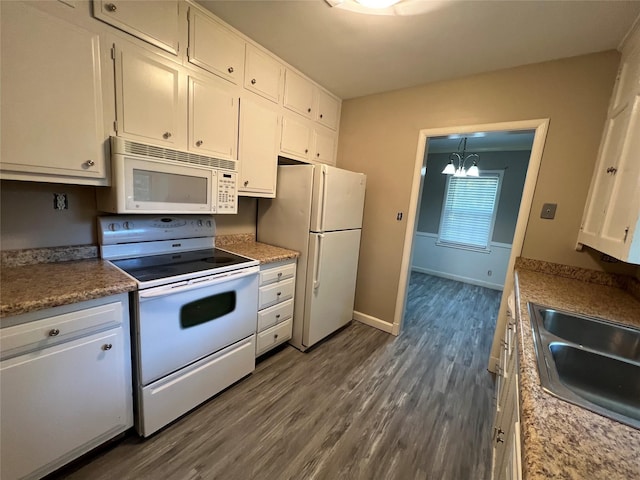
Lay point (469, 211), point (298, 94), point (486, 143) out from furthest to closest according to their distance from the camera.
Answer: point (469, 211), point (486, 143), point (298, 94)

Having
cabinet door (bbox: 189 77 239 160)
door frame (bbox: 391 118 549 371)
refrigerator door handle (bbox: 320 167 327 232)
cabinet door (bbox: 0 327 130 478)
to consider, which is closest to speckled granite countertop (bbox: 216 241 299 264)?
refrigerator door handle (bbox: 320 167 327 232)

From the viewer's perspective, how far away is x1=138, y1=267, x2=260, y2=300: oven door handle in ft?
4.48

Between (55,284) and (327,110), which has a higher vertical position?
(327,110)

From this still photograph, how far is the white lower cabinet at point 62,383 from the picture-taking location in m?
1.07

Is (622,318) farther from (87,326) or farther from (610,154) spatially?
(87,326)

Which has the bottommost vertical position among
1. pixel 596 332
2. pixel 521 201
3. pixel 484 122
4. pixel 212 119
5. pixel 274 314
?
pixel 274 314

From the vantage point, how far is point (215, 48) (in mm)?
1797

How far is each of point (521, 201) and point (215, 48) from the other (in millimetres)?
2512

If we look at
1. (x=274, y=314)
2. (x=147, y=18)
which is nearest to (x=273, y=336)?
(x=274, y=314)

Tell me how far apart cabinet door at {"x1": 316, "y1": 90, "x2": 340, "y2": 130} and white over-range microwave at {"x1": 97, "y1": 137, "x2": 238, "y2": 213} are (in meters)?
1.28

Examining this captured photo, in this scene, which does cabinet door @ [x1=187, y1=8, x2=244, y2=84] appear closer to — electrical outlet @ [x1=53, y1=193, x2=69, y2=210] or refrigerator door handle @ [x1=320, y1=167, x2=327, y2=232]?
refrigerator door handle @ [x1=320, y1=167, x2=327, y2=232]

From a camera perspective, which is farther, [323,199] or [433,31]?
[323,199]

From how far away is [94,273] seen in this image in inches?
55.1

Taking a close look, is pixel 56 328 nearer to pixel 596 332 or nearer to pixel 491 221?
pixel 596 332
